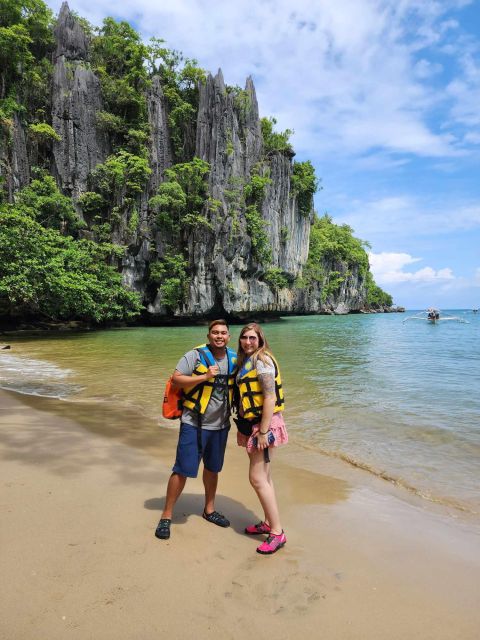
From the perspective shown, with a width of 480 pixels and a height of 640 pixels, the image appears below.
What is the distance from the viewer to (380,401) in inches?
320

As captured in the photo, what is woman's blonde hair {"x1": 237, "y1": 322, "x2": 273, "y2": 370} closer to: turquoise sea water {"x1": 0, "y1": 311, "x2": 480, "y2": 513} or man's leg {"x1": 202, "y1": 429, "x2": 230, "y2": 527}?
man's leg {"x1": 202, "y1": 429, "x2": 230, "y2": 527}

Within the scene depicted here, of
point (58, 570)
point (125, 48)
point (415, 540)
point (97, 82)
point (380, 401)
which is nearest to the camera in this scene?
point (58, 570)

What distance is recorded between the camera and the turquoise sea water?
488cm

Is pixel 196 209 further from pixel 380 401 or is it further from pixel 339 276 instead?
pixel 339 276

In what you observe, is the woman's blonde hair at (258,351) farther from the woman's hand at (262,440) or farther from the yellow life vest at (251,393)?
the woman's hand at (262,440)

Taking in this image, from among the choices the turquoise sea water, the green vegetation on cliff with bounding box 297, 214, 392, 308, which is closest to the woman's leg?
the turquoise sea water

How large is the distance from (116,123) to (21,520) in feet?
114

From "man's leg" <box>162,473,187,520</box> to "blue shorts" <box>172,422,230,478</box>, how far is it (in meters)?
0.06

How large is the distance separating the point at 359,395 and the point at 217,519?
6237 millimetres

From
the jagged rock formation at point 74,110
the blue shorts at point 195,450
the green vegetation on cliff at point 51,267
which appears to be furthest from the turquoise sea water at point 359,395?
the jagged rock formation at point 74,110

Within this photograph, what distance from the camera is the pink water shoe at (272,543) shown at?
2.65 m

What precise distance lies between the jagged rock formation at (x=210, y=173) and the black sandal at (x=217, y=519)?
28.5 meters

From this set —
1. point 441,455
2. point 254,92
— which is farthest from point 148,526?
point 254,92

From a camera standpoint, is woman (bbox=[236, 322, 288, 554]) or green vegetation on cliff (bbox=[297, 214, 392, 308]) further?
green vegetation on cliff (bbox=[297, 214, 392, 308])
